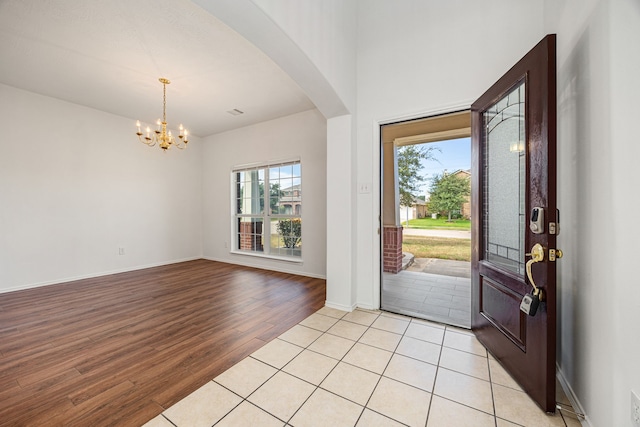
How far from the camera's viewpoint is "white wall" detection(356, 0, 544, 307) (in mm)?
2164

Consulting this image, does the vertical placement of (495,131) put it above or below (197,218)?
above

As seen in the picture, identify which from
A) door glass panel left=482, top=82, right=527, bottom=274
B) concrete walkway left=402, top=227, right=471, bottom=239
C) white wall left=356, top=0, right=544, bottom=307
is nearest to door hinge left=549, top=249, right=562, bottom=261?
door glass panel left=482, top=82, right=527, bottom=274

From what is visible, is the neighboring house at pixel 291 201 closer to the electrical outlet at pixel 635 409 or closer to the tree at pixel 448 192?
the tree at pixel 448 192

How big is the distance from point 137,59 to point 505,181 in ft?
13.6

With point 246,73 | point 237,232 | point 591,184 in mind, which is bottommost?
point 237,232

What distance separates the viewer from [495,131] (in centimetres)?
201

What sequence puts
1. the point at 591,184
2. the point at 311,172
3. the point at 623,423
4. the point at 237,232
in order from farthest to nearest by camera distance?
1. the point at 237,232
2. the point at 311,172
3. the point at 591,184
4. the point at 623,423

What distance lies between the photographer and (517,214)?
176 centimetres

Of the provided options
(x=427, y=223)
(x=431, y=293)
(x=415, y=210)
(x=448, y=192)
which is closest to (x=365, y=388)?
(x=431, y=293)

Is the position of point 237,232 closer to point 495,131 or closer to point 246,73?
point 246,73

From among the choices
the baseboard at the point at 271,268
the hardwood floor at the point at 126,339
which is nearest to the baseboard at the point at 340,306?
the hardwood floor at the point at 126,339

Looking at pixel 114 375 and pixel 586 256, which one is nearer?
pixel 586 256

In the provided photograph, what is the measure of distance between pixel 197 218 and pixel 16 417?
5.01 meters

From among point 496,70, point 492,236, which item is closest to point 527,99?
point 496,70
